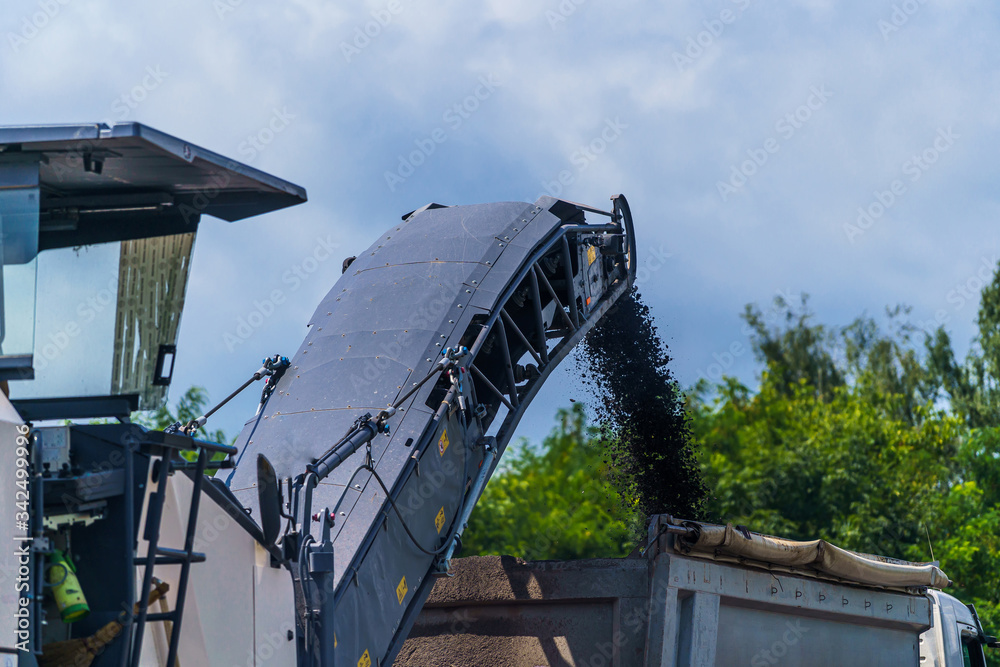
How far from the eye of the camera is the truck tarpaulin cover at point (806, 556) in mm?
6289

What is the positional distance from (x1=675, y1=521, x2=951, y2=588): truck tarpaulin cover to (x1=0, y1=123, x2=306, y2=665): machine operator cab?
3327mm

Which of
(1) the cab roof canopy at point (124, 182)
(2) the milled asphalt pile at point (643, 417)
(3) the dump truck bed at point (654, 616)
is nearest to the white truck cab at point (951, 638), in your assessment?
(3) the dump truck bed at point (654, 616)

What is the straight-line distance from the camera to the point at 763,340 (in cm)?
3672

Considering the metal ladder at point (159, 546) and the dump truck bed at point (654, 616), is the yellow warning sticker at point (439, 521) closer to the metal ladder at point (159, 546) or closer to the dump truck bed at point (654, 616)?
the dump truck bed at point (654, 616)

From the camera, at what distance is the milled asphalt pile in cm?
994

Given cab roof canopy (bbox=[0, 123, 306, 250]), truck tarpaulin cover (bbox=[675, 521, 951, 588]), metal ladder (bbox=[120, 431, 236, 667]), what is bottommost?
metal ladder (bbox=[120, 431, 236, 667])

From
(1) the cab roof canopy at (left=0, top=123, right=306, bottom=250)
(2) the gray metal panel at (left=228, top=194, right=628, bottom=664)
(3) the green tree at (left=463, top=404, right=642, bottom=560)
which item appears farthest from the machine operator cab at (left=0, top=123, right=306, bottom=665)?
(3) the green tree at (left=463, top=404, right=642, bottom=560)

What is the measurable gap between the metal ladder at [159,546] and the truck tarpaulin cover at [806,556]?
3.18m

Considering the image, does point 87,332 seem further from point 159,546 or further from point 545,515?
point 545,515

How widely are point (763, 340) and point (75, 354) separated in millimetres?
34617

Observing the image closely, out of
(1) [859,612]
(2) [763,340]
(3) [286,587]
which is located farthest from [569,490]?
(3) [286,587]

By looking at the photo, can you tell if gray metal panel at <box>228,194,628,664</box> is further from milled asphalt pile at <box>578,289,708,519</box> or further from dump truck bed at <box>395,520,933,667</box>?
milled asphalt pile at <box>578,289,708,519</box>

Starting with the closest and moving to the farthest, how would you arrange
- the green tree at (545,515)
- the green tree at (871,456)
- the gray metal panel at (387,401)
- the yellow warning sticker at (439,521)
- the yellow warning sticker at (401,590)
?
the gray metal panel at (387,401)
the yellow warning sticker at (401,590)
the yellow warning sticker at (439,521)
the green tree at (871,456)
the green tree at (545,515)

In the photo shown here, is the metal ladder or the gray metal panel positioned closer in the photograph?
the metal ladder
